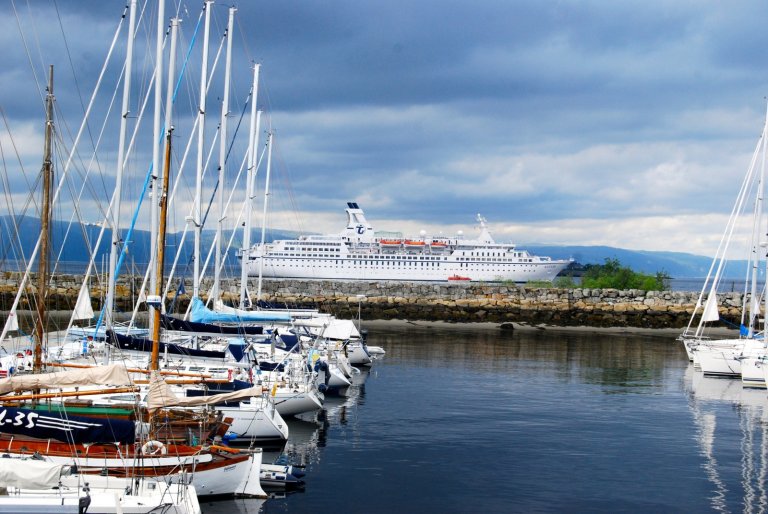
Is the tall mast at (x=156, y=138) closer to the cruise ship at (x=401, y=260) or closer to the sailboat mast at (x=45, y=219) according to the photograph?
the sailboat mast at (x=45, y=219)

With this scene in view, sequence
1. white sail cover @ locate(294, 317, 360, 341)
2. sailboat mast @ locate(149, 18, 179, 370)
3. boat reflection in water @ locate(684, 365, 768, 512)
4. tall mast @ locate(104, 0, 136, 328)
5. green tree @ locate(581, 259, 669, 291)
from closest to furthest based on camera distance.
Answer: boat reflection in water @ locate(684, 365, 768, 512), sailboat mast @ locate(149, 18, 179, 370), tall mast @ locate(104, 0, 136, 328), white sail cover @ locate(294, 317, 360, 341), green tree @ locate(581, 259, 669, 291)

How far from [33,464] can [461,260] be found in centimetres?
9431

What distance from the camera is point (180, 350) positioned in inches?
917

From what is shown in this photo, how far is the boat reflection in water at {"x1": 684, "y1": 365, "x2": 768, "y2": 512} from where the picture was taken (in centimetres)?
1608

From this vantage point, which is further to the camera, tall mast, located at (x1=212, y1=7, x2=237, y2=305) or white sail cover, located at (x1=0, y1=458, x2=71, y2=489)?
tall mast, located at (x1=212, y1=7, x2=237, y2=305)

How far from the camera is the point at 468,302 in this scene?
6100cm

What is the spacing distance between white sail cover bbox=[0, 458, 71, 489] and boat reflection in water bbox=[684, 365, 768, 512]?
1071 cm

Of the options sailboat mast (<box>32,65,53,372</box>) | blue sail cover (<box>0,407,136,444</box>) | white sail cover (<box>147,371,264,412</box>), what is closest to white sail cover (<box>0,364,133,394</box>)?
white sail cover (<box>147,371,264,412</box>)

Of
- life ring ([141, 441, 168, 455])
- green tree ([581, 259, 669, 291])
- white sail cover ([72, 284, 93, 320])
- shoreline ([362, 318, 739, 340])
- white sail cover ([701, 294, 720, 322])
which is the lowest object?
life ring ([141, 441, 168, 455])

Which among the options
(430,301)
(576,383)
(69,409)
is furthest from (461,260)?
(69,409)

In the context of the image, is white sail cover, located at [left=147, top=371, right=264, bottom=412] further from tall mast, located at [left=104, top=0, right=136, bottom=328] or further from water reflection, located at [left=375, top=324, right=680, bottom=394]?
water reflection, located at [left=375, top=324, right=680, bottom=394]

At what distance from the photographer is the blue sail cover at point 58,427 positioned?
13492 millimetres

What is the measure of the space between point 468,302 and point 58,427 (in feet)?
160

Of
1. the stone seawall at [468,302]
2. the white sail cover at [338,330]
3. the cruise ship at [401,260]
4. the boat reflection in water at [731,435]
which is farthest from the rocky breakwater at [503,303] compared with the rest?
the cruise ship at [401,260]
